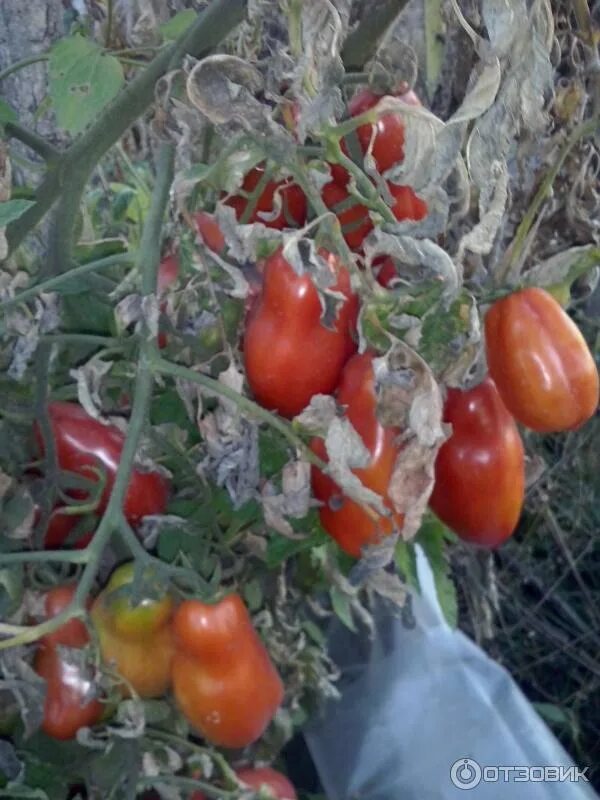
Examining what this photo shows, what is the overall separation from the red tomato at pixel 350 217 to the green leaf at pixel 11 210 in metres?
0.16

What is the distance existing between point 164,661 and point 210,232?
13.3 inches

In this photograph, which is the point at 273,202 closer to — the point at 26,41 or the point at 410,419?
the point at 410,419

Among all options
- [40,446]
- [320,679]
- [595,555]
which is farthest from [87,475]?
[595,555]

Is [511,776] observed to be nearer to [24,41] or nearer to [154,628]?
[154,628]

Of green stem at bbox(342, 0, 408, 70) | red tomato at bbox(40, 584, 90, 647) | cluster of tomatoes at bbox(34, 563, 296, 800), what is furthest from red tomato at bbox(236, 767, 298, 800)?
green stem at bbox(342, 0, 408, 70)

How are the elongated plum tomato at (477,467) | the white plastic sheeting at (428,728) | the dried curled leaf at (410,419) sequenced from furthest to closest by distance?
the white plastic sheeting at (428,728) < the elongated plum tomato at (477,467) < the dried curled leaf at (410,419)

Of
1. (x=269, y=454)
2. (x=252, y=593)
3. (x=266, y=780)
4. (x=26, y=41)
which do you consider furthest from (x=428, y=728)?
(x=26, y=41)

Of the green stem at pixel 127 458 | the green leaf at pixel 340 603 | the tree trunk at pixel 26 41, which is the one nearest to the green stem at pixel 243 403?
the green stem at pixel 127 458

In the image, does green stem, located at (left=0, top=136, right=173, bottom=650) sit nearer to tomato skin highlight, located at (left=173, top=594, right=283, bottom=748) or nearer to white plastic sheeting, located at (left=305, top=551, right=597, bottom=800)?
tomato skin highlight, located at (left=173, top=594, right=283, bottom=748)

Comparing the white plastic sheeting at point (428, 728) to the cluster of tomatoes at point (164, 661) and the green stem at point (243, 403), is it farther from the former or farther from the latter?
the green stem at point (243, 403)

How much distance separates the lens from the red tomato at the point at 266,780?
0.80 meters

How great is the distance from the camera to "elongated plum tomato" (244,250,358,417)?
0.51 m

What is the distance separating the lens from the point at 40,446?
0.65m

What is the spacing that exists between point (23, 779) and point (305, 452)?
359 millimetres
